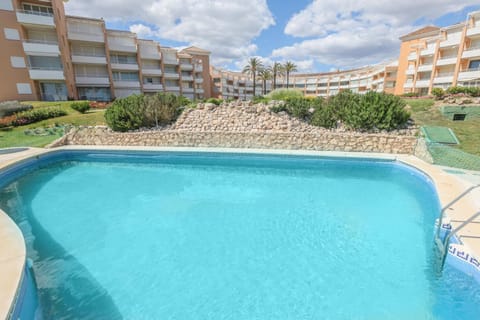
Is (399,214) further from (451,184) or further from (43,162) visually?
(43,162)

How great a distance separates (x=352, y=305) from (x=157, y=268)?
3287mm

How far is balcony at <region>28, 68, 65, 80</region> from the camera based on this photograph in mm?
23234

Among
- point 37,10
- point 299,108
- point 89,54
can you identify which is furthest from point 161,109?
point 89,54

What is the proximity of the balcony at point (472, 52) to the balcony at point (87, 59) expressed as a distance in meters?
42.7

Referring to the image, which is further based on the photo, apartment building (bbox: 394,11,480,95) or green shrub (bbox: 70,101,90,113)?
apartment building (bbox: 394,11,480,95)

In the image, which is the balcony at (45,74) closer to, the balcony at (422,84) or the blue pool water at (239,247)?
the blue pool water at (239,247)

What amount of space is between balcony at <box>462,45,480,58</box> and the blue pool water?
29253mm

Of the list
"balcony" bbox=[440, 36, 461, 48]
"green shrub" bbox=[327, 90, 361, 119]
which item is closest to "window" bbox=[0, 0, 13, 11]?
"green shrub" bbox=[327, 90, 361, 119]

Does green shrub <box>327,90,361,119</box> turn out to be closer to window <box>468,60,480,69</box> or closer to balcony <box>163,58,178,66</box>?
window <box>468,60,480,69</box>

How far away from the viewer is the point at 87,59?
27891 mm

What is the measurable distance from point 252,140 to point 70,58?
88.7ft

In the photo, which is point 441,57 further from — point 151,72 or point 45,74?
point 45,74

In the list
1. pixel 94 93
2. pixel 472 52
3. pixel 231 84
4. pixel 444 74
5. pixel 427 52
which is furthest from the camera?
pixel 231 84

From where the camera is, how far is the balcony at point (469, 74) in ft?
86.7
